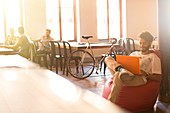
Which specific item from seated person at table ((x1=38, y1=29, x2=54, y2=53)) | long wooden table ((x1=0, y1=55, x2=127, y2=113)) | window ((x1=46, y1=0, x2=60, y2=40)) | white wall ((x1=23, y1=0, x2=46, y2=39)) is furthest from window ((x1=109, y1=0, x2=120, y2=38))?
long wooden table ((x1=0, y1=55, x2=127, y2=113))

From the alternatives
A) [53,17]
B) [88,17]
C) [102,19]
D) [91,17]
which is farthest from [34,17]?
[102,19]

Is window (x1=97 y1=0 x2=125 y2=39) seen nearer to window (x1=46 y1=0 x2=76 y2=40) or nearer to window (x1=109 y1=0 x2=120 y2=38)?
window (x1=109 y1=0 x2=120 y2=38)

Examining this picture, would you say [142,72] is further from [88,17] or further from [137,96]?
[88,17]

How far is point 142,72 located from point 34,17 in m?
6.02

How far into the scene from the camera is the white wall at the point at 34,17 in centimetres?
871

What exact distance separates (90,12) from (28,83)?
8.70 metres

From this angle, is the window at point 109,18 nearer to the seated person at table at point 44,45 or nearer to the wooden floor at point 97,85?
the seated person at table at point 44,45

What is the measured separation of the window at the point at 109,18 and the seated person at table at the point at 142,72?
678 centimetres

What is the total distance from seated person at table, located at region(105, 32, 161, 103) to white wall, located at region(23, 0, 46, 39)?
568cm

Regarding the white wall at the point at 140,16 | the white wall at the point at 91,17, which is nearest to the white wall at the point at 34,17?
the white wall at the point at 91,17

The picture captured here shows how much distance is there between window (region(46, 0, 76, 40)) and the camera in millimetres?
9344

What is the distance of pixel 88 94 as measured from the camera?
0.86 metres

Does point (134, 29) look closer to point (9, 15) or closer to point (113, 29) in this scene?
point (113, 29)

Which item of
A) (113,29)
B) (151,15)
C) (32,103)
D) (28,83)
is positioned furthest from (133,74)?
(151,15)
